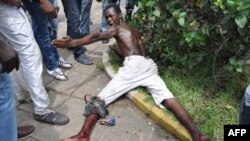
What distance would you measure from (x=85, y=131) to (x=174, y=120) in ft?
3.08

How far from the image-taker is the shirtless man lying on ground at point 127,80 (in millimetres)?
3693

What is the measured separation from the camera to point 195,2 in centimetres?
400

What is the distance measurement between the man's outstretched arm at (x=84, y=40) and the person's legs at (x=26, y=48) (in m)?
0.52

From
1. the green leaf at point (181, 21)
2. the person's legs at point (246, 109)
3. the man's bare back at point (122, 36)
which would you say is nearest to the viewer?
the person's legs at point (246, 109)

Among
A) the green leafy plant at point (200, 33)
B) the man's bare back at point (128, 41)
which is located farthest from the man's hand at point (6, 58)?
the man's bare back at point (128, 41)

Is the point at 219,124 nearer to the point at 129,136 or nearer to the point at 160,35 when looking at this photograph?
the point at 129,136

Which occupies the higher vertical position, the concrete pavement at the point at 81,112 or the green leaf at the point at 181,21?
the green leaf at the point at 181,21

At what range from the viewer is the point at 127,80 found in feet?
13.8

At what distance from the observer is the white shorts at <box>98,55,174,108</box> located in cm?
410

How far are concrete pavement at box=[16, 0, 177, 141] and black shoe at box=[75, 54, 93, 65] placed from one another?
0.06 m

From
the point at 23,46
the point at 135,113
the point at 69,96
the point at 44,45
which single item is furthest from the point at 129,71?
the point at 23,46

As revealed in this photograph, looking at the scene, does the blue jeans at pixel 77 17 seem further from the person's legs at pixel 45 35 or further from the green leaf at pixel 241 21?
the green leaf at pixel 241 21

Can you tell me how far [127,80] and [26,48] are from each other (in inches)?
52.3

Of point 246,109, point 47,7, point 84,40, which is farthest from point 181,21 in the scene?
point 246,109
